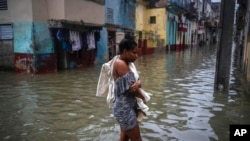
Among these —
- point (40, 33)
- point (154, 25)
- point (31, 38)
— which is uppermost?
point (154, 25)

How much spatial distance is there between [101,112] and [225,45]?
4643mm

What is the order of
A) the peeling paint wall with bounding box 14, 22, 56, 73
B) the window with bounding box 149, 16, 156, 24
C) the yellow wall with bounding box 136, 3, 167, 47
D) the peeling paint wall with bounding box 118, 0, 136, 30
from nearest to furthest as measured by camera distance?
the peeling paint wall with bounding box 14, 22, 56, 73
the peeling paint wall with bounding box 118, 0, 136, 30
the yellow wall with bounding box 136, 3, 167, 47
the window with bounding box 149, 16, 156, 24

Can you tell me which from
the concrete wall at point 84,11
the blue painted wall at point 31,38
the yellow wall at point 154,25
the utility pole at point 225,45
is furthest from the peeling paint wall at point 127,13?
the utility pole at point 225,45

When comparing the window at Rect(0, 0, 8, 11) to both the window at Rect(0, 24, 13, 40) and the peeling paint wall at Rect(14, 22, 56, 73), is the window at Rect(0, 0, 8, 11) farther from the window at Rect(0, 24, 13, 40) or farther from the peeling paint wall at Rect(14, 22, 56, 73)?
the peeling paint wall at Rect(14, 22, 56, 73)

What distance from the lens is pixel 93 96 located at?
8547mm

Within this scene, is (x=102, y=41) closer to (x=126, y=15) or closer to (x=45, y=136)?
(x=126, y=15)

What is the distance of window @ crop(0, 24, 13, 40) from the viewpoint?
13727 millimetres

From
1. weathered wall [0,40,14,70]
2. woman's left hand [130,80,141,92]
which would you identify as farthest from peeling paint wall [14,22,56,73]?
woman's left hand [130,80,141,92]

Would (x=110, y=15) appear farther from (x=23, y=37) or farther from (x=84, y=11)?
(x=23, y=37)

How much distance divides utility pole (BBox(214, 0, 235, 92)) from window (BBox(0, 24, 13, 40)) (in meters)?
9.84

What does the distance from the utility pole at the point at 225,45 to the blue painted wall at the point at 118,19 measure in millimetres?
10392

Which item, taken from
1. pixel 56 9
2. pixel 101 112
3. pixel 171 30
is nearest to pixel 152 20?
pixel 171 30

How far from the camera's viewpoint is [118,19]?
72.7 ft

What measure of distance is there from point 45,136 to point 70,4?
33.6 ft
